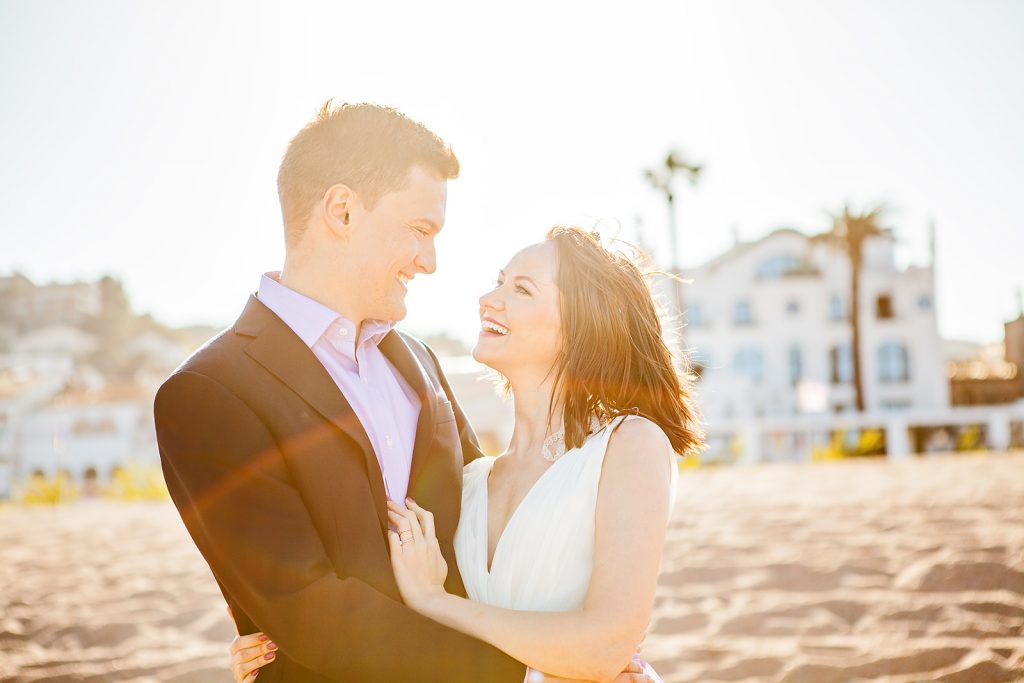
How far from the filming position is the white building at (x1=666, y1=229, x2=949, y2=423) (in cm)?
3919

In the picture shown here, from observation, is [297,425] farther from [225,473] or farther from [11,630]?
[11,630]

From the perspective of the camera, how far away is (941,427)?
2623cm

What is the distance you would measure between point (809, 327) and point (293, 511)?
1569 inches

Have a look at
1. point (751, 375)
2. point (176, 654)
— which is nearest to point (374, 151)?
point (176, 654)

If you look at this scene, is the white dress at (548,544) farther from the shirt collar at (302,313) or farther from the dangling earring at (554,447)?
the shirt collar at (302,313)

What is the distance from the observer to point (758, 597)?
6172 millimetres

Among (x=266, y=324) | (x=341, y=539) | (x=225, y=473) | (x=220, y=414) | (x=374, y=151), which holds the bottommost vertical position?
(x=341, y=539)

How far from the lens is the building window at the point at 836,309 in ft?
131

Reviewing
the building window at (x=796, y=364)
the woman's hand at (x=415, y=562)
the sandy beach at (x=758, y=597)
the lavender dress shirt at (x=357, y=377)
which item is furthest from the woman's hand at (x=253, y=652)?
the building window at (x=796, y=364)

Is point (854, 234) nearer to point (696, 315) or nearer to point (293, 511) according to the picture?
point (696, 315)

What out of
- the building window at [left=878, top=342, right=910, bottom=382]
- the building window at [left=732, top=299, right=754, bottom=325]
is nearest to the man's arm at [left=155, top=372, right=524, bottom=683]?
the building window at [left=732, top=299, right=754, bottom=325]

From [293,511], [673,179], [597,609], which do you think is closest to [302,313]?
[293,511]

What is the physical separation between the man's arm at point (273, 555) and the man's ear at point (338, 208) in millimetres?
695

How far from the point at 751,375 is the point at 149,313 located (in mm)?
49766
